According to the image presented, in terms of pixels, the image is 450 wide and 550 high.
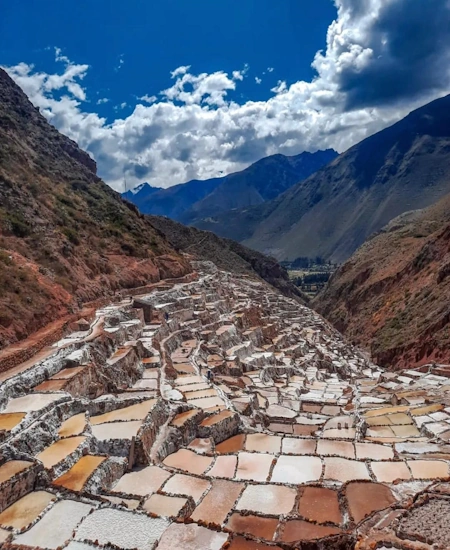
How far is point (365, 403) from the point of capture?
2345 centimetres

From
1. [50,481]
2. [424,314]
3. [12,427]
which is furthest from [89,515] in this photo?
[424,314]

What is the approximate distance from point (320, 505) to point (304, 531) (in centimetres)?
117

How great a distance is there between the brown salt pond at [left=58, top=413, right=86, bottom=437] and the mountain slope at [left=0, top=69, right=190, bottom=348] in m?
8.51

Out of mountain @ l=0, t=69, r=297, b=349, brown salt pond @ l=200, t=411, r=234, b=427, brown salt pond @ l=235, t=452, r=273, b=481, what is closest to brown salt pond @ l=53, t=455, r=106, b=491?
brown salt pond @ l=235, t=452, r=273, b=481

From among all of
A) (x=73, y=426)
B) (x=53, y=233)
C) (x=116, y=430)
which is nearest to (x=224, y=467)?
(x=116, y=430)

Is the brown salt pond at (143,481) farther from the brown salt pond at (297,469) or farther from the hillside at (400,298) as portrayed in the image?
the hillside at (400,298)

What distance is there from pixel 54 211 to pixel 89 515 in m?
39.5

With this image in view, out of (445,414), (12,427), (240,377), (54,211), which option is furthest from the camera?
(54,211)

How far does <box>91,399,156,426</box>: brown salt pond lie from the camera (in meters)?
14.7

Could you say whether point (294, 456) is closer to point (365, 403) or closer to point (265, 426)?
point (265, 426)

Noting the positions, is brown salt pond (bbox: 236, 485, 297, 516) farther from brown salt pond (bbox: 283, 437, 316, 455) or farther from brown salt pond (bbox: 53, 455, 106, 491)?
brown salt pond (bbox: 53, 455, 106, 491)

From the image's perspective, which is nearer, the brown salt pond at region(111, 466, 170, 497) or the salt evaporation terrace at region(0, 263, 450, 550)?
the salt evaporation terrace at region(0, 263, 450, 550)

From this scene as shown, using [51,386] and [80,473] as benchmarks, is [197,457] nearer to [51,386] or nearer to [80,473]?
[80,473]

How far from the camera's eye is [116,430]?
13.8m
